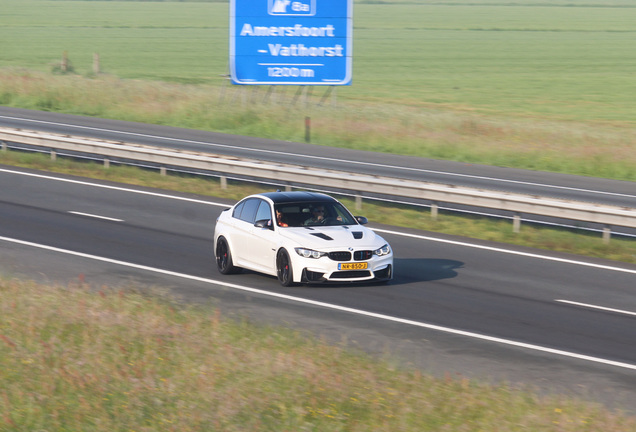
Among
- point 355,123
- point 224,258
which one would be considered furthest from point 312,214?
point 355,123

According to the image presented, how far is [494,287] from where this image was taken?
15.2 meters

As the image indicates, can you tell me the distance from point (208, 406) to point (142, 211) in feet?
45.2

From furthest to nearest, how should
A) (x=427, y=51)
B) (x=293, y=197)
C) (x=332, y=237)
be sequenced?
(x=427, y=51) < (x=293, y=197) < (x=332, y=237)

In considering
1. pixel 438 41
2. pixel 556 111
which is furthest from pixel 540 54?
pixel 556 111

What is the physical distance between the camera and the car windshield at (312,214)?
1545cm

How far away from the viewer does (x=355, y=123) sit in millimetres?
38594

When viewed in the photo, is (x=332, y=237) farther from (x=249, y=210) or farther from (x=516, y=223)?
(x=516, y=223)

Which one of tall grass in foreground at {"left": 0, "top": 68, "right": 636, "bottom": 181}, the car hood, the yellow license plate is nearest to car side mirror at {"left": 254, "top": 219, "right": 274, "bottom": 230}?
the car hood

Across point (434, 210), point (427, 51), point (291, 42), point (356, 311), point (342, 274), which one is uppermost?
point (291, 42)

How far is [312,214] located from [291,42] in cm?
2289

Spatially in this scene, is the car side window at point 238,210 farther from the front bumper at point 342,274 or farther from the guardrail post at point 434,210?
the guardrail post at point 434,210

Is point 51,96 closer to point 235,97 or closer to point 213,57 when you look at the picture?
point 235,97

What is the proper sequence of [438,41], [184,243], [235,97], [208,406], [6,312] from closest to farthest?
[208,406] → [6,312] → [184,243] → [235,97] → [438,41]

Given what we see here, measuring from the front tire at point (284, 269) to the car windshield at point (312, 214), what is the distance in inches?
24.8
